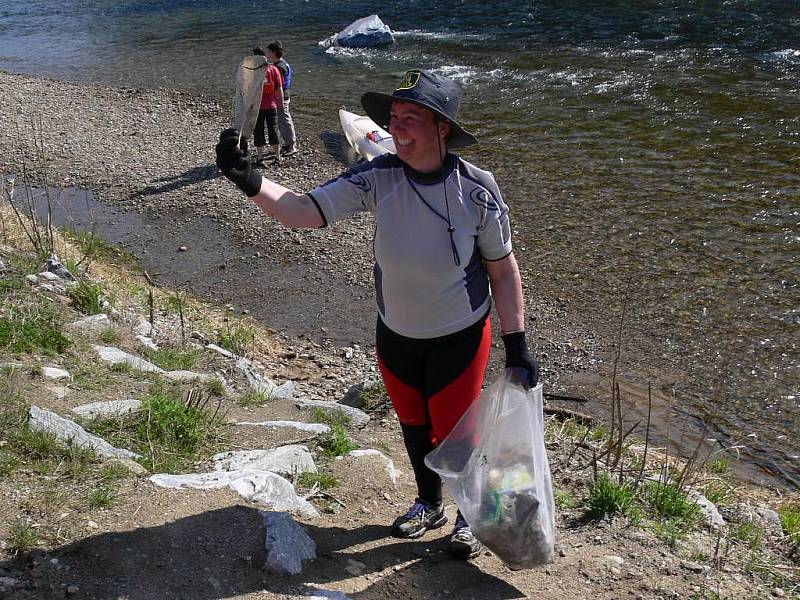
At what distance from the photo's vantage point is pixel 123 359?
5.50 meters

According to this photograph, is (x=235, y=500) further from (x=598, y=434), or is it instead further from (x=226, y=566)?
(x=598, y=434)

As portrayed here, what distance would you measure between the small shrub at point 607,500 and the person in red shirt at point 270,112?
8.78 m

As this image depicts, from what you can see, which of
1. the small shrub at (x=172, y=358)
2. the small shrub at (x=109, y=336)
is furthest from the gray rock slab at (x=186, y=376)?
the small shrub at (x=109, y=336)

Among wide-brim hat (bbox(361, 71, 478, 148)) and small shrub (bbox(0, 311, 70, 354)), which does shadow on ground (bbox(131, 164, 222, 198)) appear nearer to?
small shrub (bbox(0, 311, 70, 354))

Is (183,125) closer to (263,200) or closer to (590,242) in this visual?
(590,242)

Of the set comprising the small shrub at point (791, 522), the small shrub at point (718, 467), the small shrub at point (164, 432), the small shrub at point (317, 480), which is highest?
the small shrub at point (164, 432)

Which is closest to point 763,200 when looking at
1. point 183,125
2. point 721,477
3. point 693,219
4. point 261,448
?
point 693,219

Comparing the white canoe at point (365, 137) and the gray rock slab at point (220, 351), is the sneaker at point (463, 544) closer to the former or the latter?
the gray rock slab at point (220, 351)

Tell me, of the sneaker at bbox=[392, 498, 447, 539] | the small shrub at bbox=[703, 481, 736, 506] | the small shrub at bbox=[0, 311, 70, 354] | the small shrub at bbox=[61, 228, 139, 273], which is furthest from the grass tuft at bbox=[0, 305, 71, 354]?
the small shrub at bbox=[703, 481, 736, 506]

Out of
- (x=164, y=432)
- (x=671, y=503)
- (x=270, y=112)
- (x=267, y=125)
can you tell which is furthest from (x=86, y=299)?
(x=267, y=125)

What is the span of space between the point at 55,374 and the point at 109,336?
3.35 feet

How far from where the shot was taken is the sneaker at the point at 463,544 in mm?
3781

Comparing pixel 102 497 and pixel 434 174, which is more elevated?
pixel 434 174

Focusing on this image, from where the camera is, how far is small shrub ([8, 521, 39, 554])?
10.5ft
